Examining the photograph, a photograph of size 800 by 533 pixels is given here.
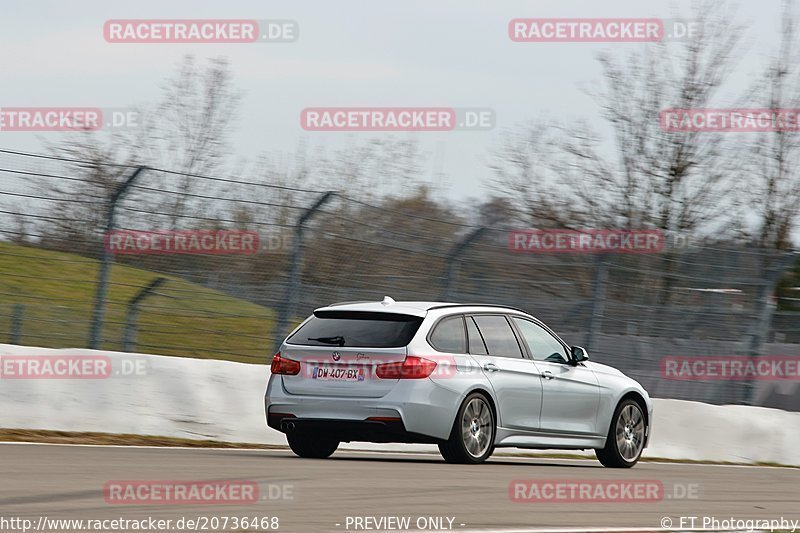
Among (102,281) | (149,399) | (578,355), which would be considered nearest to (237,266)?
(102,281)

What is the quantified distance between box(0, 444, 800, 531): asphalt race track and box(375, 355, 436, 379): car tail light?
761 millimetres

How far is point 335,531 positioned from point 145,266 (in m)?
8.11

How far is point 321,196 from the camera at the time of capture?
15.1 metres

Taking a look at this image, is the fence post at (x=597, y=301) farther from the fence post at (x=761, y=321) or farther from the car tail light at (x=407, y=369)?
the car tail light at (x=407, y=369)

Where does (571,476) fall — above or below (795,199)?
below

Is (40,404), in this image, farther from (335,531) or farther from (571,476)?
(335,531)

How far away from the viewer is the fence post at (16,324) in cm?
1453

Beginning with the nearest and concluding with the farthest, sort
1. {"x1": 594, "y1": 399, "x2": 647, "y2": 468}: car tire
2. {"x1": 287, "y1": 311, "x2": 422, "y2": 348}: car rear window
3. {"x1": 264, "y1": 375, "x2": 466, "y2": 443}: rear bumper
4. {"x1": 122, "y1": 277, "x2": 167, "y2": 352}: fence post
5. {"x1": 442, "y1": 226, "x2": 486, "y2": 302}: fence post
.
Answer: {"x1": 264, "y1": 375, "x2": 466, "y2": 443}: rear bumper
{"x1": 287, "y1": 311, "x2": 422, "y2": 348}: car rear window
{"x1": 594, "y1": 399, "x2": 647, "y2": 468}: car tire
{"x1": 122, "y1": 277, "x2": 167, "y2": 352}: fence post
{"x1": 442, "y1": 226, "x2": 486, "y2": 302}: fence post

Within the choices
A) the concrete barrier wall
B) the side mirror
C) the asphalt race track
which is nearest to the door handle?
the asphalt race track

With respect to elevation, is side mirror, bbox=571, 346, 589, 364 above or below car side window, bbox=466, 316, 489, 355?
below

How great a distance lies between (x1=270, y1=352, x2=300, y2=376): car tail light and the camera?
12.0 metres

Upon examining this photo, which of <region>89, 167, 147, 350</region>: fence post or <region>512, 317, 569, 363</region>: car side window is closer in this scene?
<region>512, 317, 569, 363</region>: car side window

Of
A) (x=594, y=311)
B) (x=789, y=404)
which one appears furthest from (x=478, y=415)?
(x=789, y=404)

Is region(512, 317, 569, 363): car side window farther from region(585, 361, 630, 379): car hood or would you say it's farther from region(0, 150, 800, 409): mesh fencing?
region(0, 150, 800, 409): mesh fencing
